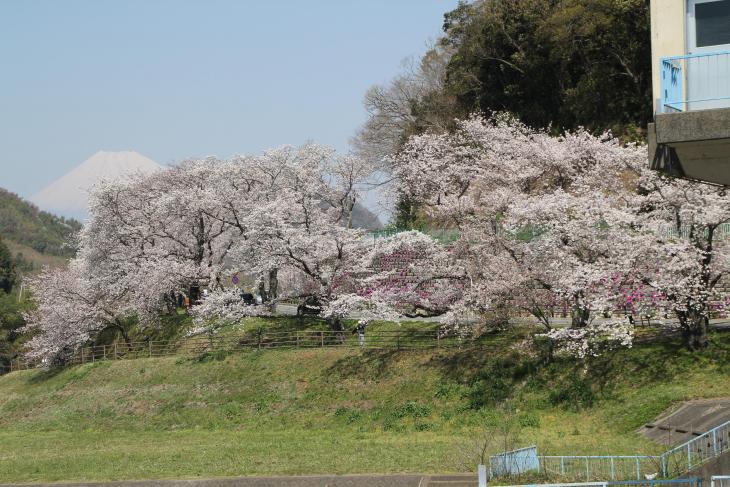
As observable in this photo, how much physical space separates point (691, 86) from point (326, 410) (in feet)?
89.5

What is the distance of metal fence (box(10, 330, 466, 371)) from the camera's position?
1449 inches

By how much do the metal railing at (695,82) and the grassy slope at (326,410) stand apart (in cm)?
1680

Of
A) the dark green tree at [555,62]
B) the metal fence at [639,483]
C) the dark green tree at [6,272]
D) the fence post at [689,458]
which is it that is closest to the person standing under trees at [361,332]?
the dark green tree at [555,62]

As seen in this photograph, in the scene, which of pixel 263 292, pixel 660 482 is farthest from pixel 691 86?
pixel 263 292

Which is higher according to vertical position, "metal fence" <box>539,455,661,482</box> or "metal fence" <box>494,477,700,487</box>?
"metal fence" <box>494,477,700,487</box>

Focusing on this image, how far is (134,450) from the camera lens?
99.4 ft

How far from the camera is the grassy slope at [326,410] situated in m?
25.8

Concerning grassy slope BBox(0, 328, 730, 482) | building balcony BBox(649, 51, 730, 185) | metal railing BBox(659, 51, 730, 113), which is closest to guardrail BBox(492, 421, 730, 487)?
grassy slope BBox(0, 328, 730, 482)

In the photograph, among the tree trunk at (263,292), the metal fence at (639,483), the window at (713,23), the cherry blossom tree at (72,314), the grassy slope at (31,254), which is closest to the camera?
the window at (713,23)

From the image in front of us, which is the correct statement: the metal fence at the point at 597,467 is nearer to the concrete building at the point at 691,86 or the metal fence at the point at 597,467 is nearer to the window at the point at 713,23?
the concrete building at the point at 691,86

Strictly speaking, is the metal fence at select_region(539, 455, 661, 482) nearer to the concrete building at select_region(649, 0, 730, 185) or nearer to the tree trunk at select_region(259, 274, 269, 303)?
the concrete building at select_region(649, 0, 730, 185)

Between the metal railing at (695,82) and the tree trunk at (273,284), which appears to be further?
the tree trunk at (273,284)

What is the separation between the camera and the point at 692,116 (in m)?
6.71

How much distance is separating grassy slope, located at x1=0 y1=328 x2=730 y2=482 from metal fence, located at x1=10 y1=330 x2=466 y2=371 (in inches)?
35.9
